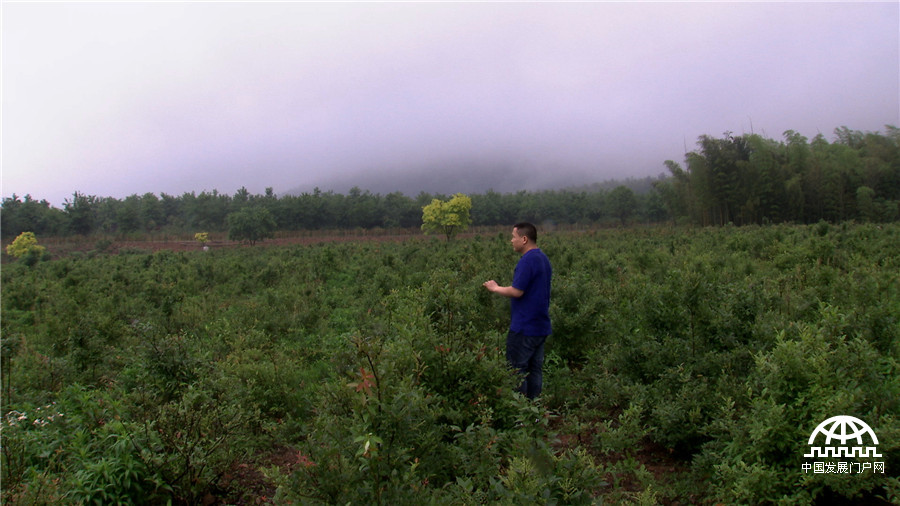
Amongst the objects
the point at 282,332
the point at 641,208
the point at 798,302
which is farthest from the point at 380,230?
the point at 798,302

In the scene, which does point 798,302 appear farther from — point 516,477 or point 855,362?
point 516,477

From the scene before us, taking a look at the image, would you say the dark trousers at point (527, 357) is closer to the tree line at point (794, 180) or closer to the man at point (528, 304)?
the man at point (528, 304)

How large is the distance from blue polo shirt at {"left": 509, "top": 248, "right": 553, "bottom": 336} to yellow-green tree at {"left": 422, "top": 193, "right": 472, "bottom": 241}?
137ft

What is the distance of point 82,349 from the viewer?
5680mm

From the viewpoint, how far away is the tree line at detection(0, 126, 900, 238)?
116 ft

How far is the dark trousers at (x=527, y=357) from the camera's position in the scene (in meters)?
4.24

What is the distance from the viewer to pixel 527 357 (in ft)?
13.9

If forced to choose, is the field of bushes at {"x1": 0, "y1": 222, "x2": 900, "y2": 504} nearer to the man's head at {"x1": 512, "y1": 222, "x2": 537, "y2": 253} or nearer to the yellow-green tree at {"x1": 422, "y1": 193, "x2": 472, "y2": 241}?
the man's head at {"x1": 512, "y1": 222, "x2": 537, "y2": 253}

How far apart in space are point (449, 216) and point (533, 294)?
138 feet

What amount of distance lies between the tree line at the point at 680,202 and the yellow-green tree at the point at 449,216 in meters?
18.5

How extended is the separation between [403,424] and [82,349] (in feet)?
18.2

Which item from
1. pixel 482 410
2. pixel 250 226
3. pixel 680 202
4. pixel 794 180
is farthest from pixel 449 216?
pixel 482 410

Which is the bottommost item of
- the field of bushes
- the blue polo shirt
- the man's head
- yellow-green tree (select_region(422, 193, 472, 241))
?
the field of bushes

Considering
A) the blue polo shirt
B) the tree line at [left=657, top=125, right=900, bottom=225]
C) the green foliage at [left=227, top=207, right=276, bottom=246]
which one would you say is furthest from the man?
the green foliage at [left=227, top=207, right=276, bottom=246]
